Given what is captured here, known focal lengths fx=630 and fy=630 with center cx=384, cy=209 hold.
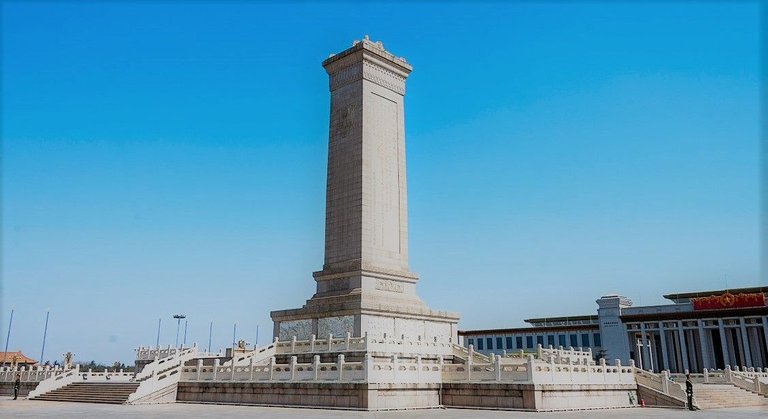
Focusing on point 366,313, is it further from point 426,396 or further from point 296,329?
point 426,396

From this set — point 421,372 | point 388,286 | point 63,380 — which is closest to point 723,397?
point 421,372

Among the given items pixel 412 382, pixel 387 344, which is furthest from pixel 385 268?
pixel 412 382

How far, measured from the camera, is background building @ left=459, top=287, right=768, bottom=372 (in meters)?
48.0

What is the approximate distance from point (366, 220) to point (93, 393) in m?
14.4

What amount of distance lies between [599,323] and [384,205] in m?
30.1

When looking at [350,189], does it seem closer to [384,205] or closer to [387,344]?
[384,205]

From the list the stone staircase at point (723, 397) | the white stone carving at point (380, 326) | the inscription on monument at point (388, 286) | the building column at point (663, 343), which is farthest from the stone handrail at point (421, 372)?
the building column at point (663, 343)

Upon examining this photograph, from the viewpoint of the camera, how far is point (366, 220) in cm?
3177

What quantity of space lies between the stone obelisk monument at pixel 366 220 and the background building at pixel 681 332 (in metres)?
26.1

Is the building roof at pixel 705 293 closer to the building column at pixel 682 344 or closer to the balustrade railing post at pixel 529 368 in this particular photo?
the building column at pixel 682 344

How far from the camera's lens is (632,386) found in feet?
80.9

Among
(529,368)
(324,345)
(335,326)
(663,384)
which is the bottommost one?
(663,384)

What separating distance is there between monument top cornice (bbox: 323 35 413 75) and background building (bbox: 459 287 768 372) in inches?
1168

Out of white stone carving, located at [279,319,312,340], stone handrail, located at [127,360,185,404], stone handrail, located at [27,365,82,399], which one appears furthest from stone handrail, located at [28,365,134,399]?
white stone carving, located at [279,319,312,340]
